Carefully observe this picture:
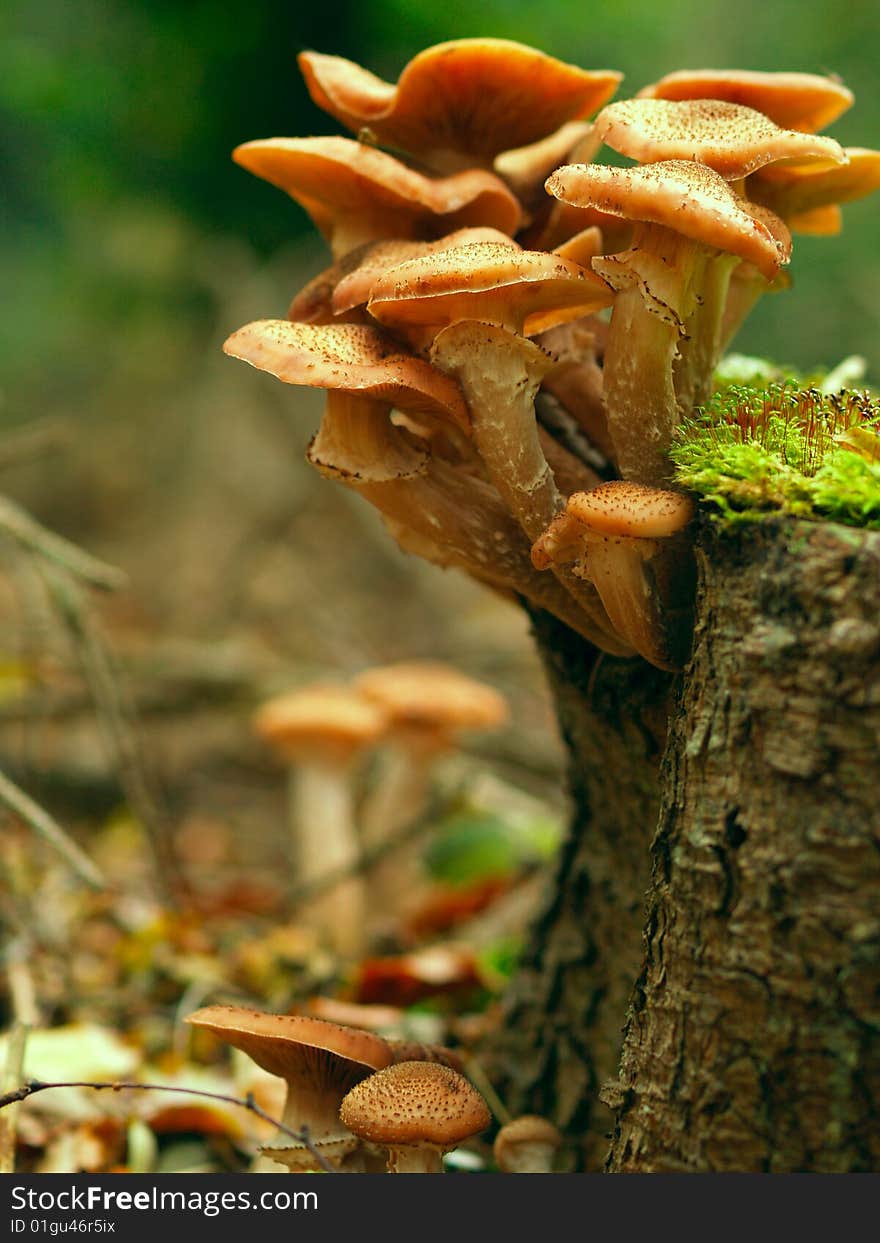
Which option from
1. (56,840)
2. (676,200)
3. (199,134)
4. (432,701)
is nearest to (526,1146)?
(56,840)

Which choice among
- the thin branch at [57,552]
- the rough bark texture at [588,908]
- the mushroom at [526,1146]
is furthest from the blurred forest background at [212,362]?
the mushroom at [526,1146]

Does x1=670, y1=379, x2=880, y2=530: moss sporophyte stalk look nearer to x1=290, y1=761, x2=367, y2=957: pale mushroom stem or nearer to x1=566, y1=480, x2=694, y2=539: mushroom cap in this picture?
x1=566, y1=480, x2=694, y2=539: mushroom cap

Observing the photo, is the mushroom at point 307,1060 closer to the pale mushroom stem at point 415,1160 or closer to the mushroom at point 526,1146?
the pale mushroom stem at point 415,1160

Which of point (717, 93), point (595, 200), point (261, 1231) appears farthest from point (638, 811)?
point (717, 93)

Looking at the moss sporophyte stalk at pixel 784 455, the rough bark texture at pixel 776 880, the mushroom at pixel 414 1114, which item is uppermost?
the moss sporophyte stalk at pixel 784 455

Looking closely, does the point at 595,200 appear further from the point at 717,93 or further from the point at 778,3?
the point at 778,3

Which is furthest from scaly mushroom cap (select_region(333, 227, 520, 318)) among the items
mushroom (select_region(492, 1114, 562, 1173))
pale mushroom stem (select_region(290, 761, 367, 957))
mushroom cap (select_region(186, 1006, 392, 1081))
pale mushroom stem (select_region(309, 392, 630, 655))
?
pale mushroom stem (select_region(290, 761, 367, 957))
